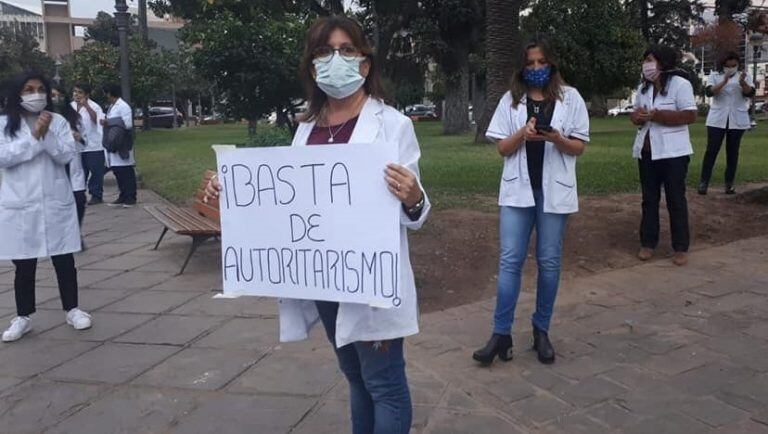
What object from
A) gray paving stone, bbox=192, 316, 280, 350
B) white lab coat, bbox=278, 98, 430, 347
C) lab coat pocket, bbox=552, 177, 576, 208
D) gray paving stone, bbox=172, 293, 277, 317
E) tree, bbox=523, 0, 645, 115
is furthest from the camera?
tree, bbox=523, 0, 645, 115

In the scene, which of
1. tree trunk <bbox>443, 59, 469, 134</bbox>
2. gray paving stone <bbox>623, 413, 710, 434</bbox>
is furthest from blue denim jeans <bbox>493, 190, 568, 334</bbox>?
tree trunk <bbox>443, 59, 469, 134</bbox>

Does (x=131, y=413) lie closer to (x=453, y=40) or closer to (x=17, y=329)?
(x=17, y=329)

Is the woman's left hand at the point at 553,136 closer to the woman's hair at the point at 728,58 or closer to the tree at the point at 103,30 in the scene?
the woman's hair at the point at 728,58

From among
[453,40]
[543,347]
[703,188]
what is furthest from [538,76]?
[453,40]

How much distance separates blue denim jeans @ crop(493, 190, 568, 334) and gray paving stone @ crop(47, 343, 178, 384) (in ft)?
7.02

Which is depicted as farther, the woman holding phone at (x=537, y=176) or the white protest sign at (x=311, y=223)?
the woman holding phone at (x=537, y=176)

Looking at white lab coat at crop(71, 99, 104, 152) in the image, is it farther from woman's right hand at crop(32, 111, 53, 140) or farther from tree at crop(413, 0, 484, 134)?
tree at crop(413, 0, 484, 134)

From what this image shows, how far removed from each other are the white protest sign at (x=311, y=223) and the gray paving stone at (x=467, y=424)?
3.94ft

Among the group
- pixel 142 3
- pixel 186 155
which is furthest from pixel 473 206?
pixel 142 3

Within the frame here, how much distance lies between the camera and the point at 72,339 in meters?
4.75

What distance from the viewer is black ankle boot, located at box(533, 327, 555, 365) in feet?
12.9

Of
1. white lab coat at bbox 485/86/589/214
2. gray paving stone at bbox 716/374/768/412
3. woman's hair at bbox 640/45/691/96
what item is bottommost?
gray paving stone at bbox 716/374/768/412

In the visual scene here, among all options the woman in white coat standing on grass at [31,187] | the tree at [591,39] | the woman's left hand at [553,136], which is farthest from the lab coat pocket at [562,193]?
the tree at [591,39]

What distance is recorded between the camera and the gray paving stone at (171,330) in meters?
4.67
